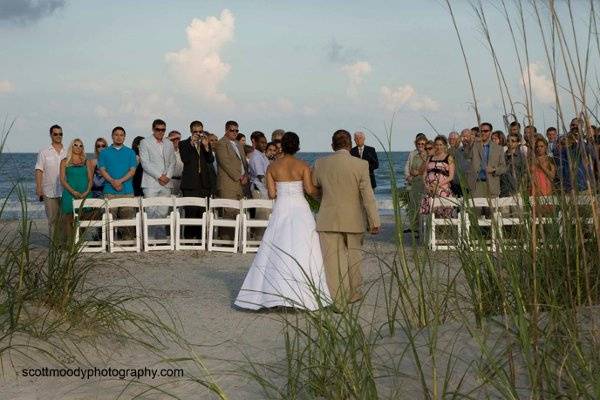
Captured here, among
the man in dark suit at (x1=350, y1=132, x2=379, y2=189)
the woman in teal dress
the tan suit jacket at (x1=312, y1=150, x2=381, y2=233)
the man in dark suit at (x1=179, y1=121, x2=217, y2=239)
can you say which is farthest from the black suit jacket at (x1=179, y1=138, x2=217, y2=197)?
the tan suit jacket at (x1=312, y1=150, x2=381, y2=233)

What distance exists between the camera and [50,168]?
1727 centimetres

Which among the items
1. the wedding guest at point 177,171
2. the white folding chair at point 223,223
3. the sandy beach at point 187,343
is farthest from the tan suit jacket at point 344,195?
the wedding guest at point 177,171

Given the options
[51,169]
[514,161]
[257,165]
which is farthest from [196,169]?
[514,161]

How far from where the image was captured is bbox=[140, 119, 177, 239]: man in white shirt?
18.0m

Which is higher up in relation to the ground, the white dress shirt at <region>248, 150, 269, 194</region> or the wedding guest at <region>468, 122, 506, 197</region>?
the white dress shirt at <region>248, 150, 269, 194</region>

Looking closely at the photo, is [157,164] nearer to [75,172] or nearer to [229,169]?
[229,169]

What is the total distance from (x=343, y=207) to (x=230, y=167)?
A: 7.06m

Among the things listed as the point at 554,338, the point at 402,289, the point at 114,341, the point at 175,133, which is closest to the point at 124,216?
the point at 175,133

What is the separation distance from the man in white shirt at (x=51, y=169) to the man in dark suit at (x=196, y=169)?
211 centimetres

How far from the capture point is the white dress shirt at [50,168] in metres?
17.2

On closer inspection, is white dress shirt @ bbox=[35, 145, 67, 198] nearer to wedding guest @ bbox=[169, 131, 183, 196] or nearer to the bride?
wedding guest @ bbox=[169, 131, 183, 196]

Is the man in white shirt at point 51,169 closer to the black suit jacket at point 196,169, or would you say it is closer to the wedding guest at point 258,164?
the black suit jacket at point 196,169

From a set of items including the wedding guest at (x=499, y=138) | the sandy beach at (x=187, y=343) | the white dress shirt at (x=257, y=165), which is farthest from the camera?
the white dress shirt at (x=257, y=165)

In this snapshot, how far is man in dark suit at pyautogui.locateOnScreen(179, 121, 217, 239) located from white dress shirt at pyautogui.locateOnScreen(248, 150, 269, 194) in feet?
2.40
